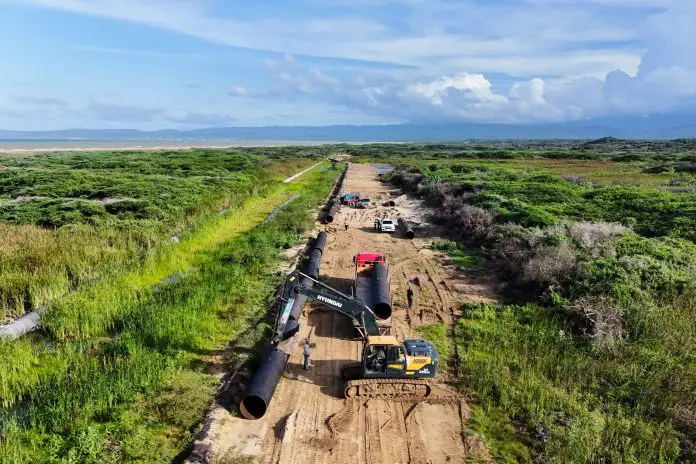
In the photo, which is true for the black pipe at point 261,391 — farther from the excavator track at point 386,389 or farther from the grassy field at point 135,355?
the excavator track at point 386,389

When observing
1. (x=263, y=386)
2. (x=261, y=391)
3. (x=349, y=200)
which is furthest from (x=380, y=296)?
(x=349, y=200)

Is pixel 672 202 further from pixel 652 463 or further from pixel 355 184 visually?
pixel 355 184

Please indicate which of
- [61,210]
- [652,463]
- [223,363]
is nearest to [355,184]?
[61,210]

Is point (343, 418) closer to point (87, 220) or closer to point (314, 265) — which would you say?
point (314, 265)

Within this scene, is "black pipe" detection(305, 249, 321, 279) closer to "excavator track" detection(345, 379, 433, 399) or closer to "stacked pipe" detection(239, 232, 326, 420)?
"stacked pipe" detection(239, 232, 326, 420)

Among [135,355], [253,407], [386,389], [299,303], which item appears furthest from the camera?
[299,303]

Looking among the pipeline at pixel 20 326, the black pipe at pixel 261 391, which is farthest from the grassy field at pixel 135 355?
the black pipe at pixel 261 391
